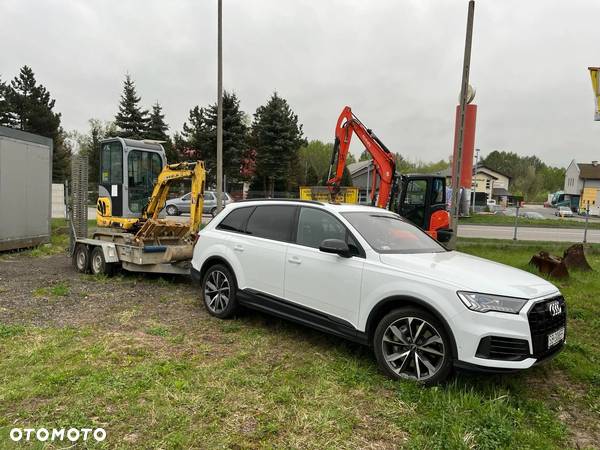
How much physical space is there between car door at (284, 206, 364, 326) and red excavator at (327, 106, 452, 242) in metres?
6.41

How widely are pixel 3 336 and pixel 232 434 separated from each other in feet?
11.5

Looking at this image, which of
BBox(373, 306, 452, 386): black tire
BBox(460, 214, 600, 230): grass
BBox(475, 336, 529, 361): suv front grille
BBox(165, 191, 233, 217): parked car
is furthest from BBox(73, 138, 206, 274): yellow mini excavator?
BBox(460, 214, 600, 230): grass

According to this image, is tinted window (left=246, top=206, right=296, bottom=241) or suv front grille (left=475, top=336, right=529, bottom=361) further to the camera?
tinted window (left=246, top=206, right=296, bottom=241)

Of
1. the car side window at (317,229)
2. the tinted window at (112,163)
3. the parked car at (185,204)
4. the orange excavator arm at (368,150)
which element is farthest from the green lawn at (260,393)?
the parked car at (185,204)

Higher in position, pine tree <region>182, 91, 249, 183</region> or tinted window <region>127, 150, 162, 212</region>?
pine tree <region>182, 91, 249, 183</region>

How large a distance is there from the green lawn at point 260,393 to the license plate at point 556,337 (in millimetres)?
550

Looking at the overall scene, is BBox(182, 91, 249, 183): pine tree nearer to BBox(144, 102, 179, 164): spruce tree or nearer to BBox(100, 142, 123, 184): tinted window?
BBox(144, 102, 179, 164): spruce tree

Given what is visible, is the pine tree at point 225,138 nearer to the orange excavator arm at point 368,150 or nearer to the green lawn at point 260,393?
the orange excavator arm at point 368,150

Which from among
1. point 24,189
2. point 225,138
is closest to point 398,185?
point 24,189

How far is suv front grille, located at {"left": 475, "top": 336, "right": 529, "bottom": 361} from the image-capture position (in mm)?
3600

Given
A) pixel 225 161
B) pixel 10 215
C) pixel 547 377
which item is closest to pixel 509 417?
pixel 547 377

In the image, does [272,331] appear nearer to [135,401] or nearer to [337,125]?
[135,401]

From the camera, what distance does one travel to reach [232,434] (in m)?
3.25

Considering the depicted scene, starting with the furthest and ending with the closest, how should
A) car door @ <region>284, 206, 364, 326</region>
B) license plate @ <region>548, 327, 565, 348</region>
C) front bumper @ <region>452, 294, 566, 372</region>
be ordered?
1. car door @ <region>284, 206, 364, 326</region>
2. license plate @ <region>548, 327, 565, 348</region>
3. front bumper @ <region>452, 294, 566, 372</region>
